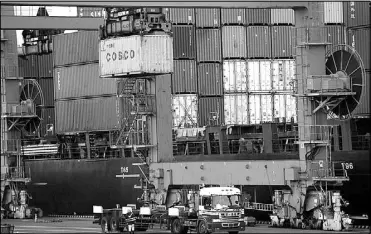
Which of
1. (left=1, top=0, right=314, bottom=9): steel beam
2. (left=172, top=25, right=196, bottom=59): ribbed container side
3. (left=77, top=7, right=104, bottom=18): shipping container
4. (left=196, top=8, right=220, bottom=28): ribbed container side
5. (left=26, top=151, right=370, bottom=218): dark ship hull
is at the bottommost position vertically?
(left=26, top=151, right=370, bottom=218): dark ship hull

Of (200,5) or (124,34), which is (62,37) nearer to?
(124,34)

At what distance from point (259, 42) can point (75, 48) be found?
11683 mm

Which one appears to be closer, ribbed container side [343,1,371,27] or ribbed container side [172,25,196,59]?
ribbed container side [343,1,371,27]

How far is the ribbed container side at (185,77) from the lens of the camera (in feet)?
195

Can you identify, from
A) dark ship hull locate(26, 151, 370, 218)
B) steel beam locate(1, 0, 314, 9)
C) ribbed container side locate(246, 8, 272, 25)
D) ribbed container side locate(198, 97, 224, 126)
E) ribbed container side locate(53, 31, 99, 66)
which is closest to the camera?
steel beam locate(1, 0, 314, 9)

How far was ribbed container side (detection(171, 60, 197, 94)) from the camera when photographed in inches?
2338

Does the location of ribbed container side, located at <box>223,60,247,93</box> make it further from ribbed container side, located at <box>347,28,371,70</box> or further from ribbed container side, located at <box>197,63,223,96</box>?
ribbed container side, located at <box>347,28,371,70</box>

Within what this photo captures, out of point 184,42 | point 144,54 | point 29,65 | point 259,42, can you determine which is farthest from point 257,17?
point 29,65

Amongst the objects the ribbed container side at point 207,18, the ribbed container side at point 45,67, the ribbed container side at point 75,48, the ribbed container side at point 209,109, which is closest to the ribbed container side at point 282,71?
the ribbed container side at point 209,109

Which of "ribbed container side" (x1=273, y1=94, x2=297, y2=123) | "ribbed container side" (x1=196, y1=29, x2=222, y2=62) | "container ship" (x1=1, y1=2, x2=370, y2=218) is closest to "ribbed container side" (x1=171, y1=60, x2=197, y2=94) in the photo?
"container ship" (x1=1, y1=2, x2=370, y2=218)

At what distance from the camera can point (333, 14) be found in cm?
5625

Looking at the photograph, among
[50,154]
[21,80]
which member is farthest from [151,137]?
[50,154]

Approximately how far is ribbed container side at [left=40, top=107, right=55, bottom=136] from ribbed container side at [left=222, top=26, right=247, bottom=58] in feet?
46.6

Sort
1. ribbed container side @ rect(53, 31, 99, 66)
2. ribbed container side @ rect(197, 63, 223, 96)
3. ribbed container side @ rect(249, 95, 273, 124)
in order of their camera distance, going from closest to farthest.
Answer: ribbed container side @ rect(197, 63, 223, 96) → ribbed container side @ rect(249, 95, 273, 124) → ribbed container side @ rect(53, 31, 99, 66)
